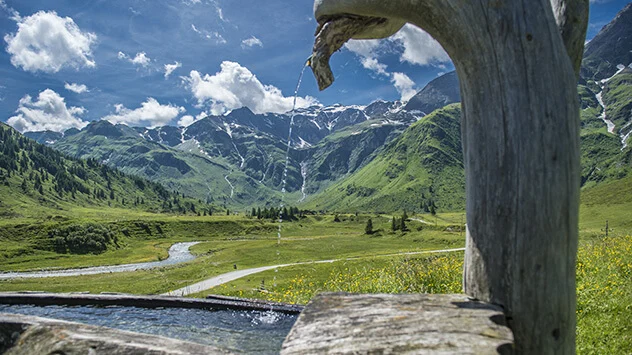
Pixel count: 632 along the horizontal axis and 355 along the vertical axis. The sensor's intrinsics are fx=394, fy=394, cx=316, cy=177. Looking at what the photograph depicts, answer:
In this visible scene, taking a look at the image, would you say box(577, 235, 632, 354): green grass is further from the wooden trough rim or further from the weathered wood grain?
the wooden trough rim

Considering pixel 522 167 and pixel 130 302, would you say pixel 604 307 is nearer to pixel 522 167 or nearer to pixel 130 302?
pixel 522 167

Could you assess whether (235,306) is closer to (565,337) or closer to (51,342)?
(51,342)

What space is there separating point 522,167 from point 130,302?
11.2 metres

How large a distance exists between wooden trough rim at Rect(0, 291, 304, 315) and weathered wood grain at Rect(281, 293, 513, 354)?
321 inches

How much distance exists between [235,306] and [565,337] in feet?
31.8

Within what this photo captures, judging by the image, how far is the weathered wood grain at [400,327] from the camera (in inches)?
94.0

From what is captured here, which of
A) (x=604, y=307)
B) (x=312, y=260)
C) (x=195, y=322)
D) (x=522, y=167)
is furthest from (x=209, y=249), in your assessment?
(x=522, y=167)

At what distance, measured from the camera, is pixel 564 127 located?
285 centimetres

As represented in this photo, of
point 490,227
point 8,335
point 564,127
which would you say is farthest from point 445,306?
point 8,335

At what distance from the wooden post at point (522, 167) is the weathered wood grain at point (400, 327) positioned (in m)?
0.31

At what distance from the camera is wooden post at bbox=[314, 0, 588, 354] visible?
9.07ft

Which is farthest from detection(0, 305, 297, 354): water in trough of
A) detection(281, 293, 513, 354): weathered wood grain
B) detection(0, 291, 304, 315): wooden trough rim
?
detection(281, 293, 513, 354): weathered wood grain

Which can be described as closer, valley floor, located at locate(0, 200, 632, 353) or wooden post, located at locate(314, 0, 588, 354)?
wooden post, located at locate(314, 0, 588, 354)

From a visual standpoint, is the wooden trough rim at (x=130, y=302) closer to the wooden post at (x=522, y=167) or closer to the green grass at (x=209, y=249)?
the wooden post at (x=522, y=167)
